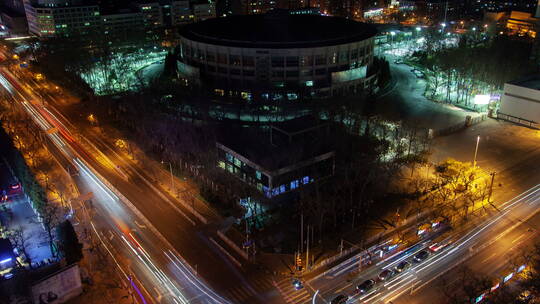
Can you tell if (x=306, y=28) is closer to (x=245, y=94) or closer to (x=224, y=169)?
(x=245, y=94)

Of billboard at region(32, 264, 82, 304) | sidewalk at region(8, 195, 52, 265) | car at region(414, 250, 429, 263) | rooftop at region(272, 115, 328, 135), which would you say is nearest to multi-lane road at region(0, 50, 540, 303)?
car at region(414, 250, 429, 263)

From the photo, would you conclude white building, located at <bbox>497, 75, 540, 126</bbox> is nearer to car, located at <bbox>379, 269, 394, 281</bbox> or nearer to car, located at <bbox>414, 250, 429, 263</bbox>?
car, located at <bbox>414, 250, 429, 263</bbox>

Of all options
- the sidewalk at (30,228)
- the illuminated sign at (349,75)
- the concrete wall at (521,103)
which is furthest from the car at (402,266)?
the illuminated sign at (349,75)

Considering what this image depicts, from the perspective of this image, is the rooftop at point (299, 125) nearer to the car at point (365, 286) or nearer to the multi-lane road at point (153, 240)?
the multi-lane road at point (153, 240)

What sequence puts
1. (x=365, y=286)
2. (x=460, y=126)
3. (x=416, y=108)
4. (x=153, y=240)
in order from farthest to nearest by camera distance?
(x=416, y=108) → (x=460, y=126) → (x=153, y=240) → (x=365, y=286)

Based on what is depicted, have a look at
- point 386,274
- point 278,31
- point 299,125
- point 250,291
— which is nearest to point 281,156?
point 299,125

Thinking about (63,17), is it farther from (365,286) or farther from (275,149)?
(365,286)

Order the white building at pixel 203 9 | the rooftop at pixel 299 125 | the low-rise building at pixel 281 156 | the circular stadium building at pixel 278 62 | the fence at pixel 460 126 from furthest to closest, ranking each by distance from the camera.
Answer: the white building at pixel 203 9 → the circular stadium building at pixel 278 62 → the fence at pixel 460 126 → the rooftop at pixel 299 125 → the low-rise building at pixel 281 156
